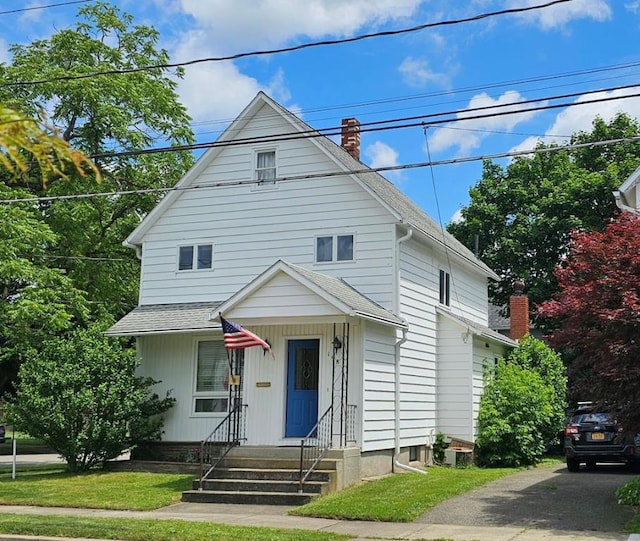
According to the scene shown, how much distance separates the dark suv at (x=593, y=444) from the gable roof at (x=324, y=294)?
16.7 feet

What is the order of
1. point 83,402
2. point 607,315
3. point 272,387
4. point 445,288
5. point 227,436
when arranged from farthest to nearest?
1. point 445,288
2. point 83,402
3. point 272,387
4. point 227,436
5. point 607,315

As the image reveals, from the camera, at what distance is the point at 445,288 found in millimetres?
23234

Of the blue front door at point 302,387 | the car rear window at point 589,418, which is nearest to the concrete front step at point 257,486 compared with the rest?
the blue front door at point 302,387

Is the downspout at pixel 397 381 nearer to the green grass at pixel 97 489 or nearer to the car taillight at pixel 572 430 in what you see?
the car taillight at pixel 572 430

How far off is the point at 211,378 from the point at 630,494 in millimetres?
10222

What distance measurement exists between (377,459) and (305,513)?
4.66m

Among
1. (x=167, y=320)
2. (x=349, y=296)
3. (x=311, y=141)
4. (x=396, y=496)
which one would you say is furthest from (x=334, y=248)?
(x=396, y=496)

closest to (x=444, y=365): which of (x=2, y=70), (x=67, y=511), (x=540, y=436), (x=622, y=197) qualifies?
(x=540, y=436)

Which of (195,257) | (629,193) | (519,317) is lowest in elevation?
(519,317)

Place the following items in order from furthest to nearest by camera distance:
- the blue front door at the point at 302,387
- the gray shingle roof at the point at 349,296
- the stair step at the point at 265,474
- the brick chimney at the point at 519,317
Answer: the brick chimney at the point at 519,317 < the blue front door at the point at 302,387 < the gray shingle roof at the point at 349,296 < the stair step at the point at 265,474

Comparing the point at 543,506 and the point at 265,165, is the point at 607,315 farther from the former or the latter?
the point at 265,165

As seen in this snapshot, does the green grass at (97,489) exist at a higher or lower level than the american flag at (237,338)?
lower

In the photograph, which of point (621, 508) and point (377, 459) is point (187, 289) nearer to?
point (377, 459)

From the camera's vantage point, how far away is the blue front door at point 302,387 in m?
18.1
